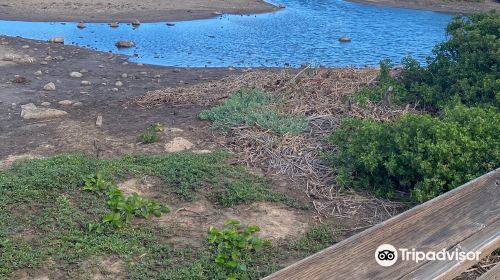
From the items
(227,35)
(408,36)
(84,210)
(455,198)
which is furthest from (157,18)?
(455,198)

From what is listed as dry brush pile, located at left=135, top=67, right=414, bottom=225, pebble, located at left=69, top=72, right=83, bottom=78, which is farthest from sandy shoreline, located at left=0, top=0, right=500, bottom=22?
dry brush pile, located at left=135, top=67, right=414, bottom=225

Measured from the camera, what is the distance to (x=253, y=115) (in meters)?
6.94

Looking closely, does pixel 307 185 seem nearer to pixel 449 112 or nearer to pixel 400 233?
pixel 449 112

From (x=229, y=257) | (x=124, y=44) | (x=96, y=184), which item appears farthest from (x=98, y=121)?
(x=124, y=44)

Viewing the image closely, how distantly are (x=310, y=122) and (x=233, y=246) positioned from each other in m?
2.86

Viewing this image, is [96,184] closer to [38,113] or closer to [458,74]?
[38,113]

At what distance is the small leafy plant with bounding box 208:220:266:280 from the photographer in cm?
421

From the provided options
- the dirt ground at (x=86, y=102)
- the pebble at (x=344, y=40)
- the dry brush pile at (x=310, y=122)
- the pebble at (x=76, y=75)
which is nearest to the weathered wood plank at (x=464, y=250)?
the dry brush pile at (x=310, y=122)

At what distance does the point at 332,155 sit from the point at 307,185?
1.71 ft

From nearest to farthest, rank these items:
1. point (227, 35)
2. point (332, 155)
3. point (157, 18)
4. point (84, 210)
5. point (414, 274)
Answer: point (414, 274)
point (84, 210)
point (332, 155)
point (227, 35)
point (157, 18)

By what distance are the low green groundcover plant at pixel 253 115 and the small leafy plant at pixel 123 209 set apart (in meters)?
1.99

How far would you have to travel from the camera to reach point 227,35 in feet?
59.5

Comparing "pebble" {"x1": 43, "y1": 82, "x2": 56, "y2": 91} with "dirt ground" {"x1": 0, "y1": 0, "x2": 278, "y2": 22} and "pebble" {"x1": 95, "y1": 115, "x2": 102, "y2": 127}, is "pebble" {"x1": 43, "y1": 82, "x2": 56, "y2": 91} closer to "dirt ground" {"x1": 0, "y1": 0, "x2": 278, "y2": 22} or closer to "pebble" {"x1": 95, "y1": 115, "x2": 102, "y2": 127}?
"pebble" {"x1": 95, "y1": 115, "x2": 102, "y2": 127}

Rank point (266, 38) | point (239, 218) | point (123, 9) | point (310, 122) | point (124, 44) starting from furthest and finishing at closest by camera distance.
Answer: point (123, 9) → point (266, 38) → point (124, 44) → point (310, 122) → point (239, 218)
